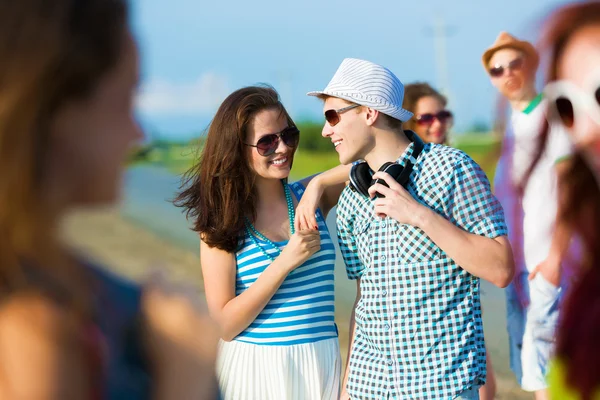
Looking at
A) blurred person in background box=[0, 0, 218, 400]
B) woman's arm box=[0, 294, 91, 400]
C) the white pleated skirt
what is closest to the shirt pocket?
the white pleated skirt

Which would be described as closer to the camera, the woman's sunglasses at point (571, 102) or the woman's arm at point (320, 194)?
the woman's sunglasses at point (571, 102)

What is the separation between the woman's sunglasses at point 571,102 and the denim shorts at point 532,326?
9.42 ft

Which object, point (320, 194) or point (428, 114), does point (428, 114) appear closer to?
point (428, 114)

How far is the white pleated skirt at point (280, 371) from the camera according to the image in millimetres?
3689

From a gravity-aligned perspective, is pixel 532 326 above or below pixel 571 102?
below

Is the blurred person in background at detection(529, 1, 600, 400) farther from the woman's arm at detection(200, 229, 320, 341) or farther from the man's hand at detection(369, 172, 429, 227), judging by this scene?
the woman's arm at detection(200, 229, 320, 341)

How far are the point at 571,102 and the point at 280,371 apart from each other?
2.54 meters

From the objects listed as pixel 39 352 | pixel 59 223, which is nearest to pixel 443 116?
pixel 59 223

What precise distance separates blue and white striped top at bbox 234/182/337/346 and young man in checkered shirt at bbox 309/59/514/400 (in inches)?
13.7

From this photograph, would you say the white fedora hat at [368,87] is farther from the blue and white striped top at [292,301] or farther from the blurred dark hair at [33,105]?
the blurred dark hair at [33,105]

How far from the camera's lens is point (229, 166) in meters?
3.87

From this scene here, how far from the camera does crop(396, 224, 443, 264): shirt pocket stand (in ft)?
10.6

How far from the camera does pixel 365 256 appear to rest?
135 inches

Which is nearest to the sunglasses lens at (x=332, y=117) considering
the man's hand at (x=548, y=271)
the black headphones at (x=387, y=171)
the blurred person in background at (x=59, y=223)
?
the black headphones at (x=387, y=171)
